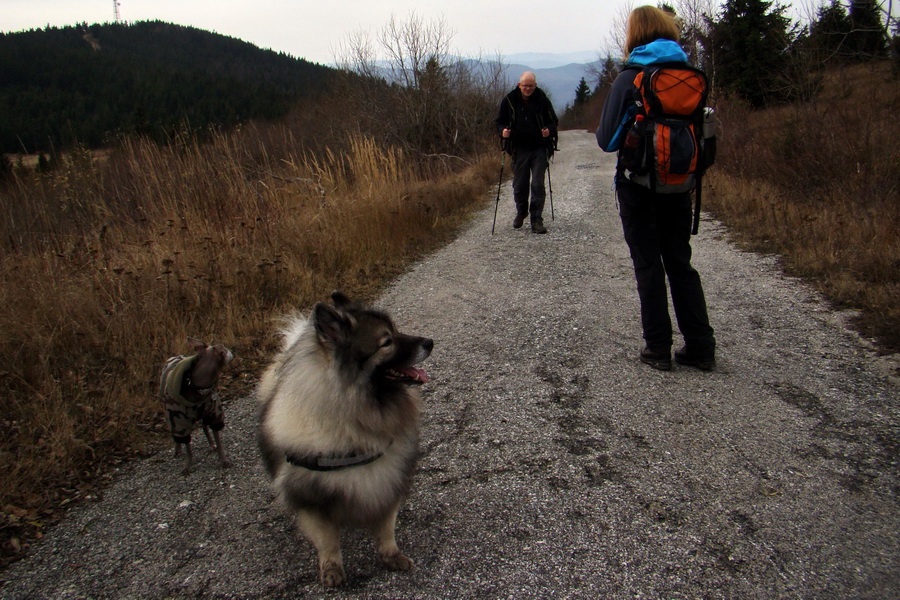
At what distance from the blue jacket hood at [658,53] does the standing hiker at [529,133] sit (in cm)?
483

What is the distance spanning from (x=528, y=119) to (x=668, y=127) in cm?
524

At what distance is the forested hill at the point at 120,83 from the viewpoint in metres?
37.8

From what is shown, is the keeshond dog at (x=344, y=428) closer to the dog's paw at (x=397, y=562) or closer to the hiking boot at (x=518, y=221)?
the dog's paw at (x=397, y=562)

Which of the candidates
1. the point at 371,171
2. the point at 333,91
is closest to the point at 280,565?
the point at 371,171

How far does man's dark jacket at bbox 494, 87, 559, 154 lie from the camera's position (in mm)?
8492

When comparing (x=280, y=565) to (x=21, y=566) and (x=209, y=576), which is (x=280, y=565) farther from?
(x=21, y=566)

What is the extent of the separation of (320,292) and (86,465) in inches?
118

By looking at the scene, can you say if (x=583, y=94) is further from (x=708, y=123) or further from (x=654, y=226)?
(x=654, y=226)

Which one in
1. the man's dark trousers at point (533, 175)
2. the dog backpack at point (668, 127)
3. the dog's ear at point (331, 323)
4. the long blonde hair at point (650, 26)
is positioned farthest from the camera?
the man's dark trousers at point (533, 175)

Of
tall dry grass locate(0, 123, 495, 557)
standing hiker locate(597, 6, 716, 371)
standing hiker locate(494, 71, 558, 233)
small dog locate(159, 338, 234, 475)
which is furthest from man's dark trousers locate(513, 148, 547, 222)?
small dog locate(159, 338, 234, 475)

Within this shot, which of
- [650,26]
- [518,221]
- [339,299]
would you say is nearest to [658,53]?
[650,26]

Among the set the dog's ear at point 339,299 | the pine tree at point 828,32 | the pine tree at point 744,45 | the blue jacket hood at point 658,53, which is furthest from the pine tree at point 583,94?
the dog's ear at point 339,299

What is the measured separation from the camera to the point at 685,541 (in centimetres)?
234

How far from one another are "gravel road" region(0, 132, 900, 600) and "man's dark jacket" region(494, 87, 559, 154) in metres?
4.78
